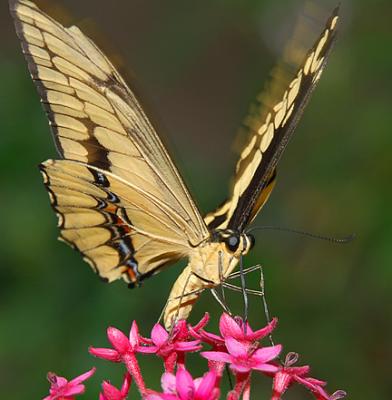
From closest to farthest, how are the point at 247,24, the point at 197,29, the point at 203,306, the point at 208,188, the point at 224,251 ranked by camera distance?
the point at 224,251, the point at 203,306, the point at 208,188, the point at 197,29, the point at 247,24

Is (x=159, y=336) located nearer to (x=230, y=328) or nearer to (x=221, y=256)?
(x=230, y=328)

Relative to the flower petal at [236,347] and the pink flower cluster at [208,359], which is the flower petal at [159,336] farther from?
the flower petal at [236,347]

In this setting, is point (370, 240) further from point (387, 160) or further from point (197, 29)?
point (197, 29)

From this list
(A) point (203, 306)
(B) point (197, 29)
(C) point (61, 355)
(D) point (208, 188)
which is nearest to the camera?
(C) point (61, 355)

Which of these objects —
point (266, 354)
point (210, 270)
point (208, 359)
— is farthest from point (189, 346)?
point (210, 270)

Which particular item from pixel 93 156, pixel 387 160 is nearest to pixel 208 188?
pixel 387 160
